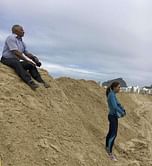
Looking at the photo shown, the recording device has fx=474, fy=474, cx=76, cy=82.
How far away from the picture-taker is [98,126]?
16.0m

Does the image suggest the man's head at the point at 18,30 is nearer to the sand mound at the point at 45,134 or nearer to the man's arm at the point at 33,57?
the man's arm at the point at 33,57

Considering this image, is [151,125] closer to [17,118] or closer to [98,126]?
[98,126]

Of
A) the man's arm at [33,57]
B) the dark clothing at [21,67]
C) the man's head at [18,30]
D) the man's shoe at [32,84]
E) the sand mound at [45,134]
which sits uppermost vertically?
the man's head at [18,30]

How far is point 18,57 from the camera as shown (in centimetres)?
1151

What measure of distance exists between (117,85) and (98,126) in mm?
4024

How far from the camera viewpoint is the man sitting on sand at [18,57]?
1143cm

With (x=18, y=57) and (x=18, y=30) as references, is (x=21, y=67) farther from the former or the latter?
(x=18, y=30)

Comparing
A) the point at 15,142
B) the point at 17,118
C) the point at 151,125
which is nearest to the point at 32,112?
the point at 17,118

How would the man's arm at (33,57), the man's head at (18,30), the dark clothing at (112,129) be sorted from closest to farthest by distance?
the man's head at (18,30) < the man's arm at (33,57) < the dark clothing at (112,129)

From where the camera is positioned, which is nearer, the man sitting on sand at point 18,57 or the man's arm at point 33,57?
the man sitting on sand at point 18,57

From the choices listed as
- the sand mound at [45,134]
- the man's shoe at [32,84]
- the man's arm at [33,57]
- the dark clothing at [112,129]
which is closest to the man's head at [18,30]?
the man's arm at [33,57]

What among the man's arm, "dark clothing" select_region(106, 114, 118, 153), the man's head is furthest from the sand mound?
the man's head

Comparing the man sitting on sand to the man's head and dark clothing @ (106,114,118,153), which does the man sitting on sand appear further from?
dark clothing @ (106,114,118,153)

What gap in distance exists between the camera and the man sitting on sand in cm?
1143
